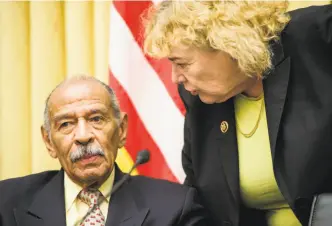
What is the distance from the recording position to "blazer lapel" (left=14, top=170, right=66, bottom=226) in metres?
1.62

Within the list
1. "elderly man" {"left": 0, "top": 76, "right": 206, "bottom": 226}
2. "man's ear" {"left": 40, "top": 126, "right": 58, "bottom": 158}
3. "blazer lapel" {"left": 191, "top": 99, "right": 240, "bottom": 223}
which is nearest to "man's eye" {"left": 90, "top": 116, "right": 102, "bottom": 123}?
"elderly man" {"left": 0, "top": 76, "right": 206, "bottom": 226}

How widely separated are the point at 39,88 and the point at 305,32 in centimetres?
120

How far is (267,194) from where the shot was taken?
1717 millimetres

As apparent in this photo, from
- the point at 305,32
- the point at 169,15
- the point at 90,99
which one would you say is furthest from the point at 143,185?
the point at 305,32

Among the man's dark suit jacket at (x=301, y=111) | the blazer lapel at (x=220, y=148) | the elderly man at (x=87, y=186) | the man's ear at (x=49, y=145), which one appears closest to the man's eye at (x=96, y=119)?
the elderly man at (x=87, y=186)

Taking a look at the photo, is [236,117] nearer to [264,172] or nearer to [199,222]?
[264,172]

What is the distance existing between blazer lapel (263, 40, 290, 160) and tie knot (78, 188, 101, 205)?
516 mm

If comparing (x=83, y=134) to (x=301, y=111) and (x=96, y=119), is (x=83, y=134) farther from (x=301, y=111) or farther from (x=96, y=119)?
(x=301, y=111)

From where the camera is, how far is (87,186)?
66.6 inches

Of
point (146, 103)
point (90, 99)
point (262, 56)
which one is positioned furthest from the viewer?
point (146, 103)

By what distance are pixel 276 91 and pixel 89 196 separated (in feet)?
2.00

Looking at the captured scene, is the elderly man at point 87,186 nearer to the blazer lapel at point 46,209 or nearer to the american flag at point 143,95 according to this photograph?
the blazer lapel at point 46,209

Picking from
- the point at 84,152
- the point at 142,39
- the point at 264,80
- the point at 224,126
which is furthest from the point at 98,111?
the point at 142,39

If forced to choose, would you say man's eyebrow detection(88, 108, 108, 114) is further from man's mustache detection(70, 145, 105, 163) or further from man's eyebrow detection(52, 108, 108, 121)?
man's mustache detection(70, 145, 105, 163)
